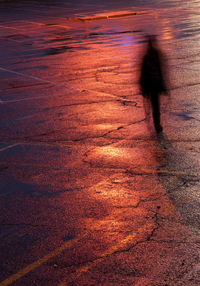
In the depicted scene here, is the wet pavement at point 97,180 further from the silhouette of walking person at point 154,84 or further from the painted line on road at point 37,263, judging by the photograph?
the silhouette of walking person at point 154,84

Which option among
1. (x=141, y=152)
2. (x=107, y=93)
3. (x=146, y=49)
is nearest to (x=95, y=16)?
(x=146, y=49)

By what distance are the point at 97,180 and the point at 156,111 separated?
3.82 metres

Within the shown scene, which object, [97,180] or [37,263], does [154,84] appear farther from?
[37,263]

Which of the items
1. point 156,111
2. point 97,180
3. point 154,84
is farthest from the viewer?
point 154,84

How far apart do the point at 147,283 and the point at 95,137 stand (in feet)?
15.2

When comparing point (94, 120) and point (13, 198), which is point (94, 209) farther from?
point (94, 120)

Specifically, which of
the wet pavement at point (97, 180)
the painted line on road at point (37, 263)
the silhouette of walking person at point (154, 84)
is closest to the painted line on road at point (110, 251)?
the wet pavement at point (97, 180)

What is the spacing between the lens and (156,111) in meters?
10.4

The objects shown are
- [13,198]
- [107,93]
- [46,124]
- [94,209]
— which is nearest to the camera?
[94,209]

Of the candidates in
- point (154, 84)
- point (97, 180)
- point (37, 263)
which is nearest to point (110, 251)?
point (37, 263)

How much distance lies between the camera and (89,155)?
26.3ft

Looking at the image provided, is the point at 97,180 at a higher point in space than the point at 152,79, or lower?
higher

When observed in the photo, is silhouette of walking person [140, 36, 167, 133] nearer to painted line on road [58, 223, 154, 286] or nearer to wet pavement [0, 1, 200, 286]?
wet pavement [0, 1, 200, 286]

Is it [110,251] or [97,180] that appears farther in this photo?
[97,180]
